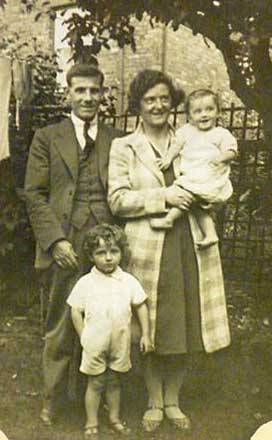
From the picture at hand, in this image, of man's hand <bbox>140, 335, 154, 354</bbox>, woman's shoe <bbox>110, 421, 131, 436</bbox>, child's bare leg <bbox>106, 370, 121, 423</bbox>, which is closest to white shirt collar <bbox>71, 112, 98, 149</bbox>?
man's hand <bbox>140, 335, 154, 354</bbox>

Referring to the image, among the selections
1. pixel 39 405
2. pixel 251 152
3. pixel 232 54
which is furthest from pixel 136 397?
pixel 251 152

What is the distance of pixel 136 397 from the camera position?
3240mm

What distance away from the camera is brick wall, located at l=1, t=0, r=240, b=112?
623cm

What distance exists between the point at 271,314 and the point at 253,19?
2296mm

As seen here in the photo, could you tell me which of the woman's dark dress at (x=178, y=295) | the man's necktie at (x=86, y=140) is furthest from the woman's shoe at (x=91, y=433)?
the man's necktie at (x=86, y=140)

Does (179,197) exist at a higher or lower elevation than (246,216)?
higher

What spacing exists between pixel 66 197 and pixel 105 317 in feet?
1.86

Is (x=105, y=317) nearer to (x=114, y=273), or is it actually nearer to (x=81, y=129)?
(x=114, y=273)

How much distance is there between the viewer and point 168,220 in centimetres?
290

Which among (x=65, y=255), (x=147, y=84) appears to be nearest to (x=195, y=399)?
(x=65, y=255)

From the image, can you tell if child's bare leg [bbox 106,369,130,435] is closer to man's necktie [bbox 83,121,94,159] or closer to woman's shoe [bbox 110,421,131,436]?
woman's shoe [bbox 110,421,131,436]

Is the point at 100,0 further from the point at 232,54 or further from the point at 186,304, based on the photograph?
the point at 186,304

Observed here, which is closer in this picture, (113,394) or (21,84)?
(113,394)

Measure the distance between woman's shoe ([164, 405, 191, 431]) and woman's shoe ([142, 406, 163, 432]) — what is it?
38 millimetres
